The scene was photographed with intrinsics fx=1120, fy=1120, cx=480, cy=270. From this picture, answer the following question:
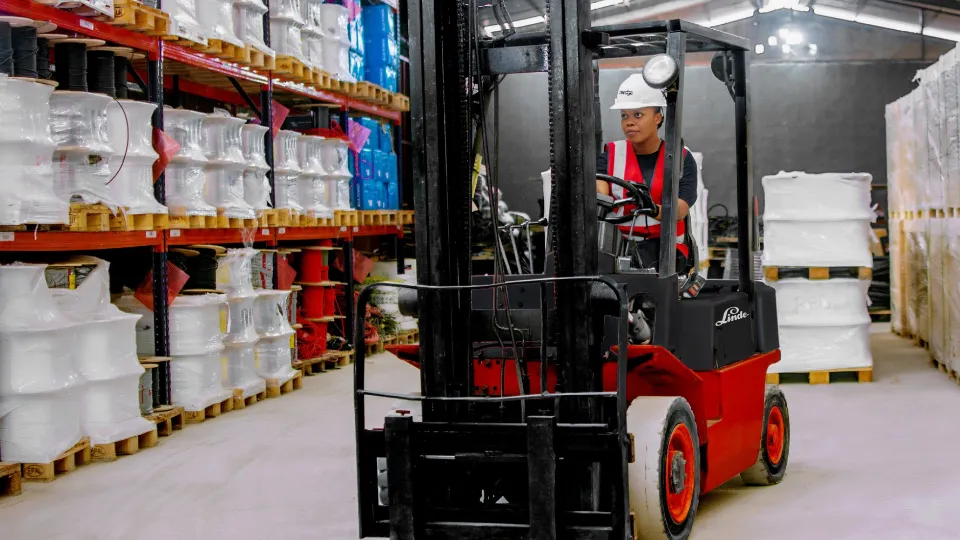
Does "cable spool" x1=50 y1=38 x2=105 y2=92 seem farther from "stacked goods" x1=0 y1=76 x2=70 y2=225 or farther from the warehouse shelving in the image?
"stacked goods" x1=0 y1=76 x2=70 y2=225

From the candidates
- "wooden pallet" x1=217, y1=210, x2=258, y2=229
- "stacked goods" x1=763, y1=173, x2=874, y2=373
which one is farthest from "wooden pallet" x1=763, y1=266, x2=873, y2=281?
"wooden pallet" x1=217, y1=210, x2=258, y2=229

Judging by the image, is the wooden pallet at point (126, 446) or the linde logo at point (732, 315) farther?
the wooden pallet at point (126, 446)

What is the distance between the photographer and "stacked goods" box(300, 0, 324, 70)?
1009 centimetres

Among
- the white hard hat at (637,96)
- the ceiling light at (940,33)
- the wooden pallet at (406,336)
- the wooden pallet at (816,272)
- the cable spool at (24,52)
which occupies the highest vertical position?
the ceiling light at (940,33)

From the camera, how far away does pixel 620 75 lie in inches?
722

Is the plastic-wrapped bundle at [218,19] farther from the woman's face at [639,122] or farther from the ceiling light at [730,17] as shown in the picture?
the ceiling light at [730,17]

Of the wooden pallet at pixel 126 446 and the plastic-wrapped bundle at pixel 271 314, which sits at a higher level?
the plastic-wrapped bundle at pixel 271 314

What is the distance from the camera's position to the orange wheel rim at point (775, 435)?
5855mm

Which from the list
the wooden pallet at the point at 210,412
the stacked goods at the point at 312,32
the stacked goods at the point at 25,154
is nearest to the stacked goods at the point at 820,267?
the stacked goods at the point at 312,32

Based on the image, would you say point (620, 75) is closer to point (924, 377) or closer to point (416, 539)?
point (924, 377)

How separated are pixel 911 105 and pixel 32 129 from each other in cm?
849

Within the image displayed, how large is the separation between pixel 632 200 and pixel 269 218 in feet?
15.7

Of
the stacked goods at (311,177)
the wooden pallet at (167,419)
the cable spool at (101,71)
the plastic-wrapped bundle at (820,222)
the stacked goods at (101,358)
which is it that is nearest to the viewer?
the stacked goods at (101,358)

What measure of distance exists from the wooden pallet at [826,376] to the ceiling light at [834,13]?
10466mm
